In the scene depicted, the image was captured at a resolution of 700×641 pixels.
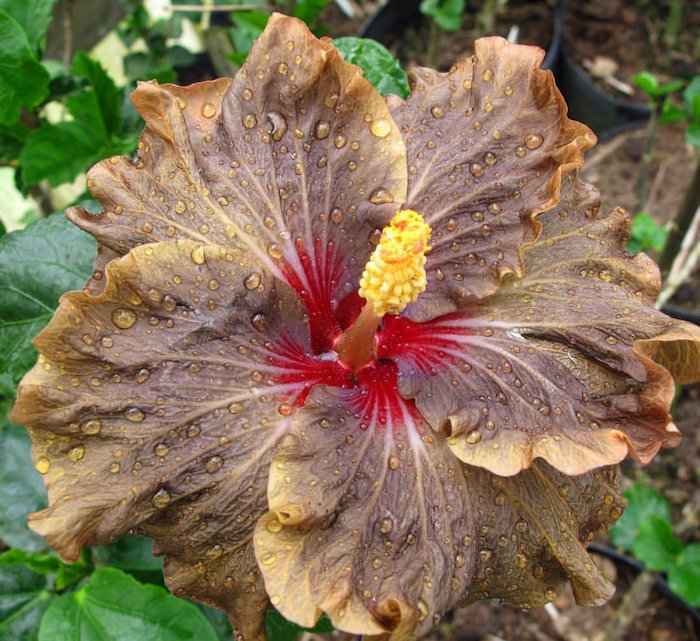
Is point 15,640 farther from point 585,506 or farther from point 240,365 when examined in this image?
point 585,506

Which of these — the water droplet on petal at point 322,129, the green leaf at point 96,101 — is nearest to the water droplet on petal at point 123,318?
the water droplet on petal at point 322,129

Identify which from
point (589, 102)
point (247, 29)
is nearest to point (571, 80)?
point (589, 102)

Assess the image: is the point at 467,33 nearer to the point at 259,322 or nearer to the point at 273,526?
the point at 259,322

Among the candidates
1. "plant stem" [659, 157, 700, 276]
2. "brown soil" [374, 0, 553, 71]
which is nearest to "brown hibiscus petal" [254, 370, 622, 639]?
"plant stem" [659, 157, 700, 276]

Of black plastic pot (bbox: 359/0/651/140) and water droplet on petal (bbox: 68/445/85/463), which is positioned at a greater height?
water droplet on petal (bbox: 68/445/85/463)

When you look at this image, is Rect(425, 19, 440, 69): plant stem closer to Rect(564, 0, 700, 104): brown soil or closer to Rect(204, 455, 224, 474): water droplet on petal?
Rect(564, 0, 700, 104): brown soil

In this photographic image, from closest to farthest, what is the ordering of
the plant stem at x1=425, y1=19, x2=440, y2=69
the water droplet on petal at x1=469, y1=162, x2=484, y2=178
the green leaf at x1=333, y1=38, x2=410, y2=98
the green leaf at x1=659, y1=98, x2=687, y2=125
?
the water droplet on petal at x1=469, y1=162, x2=484, y2=178, the green leaf at x1=333, y1=38, x2=410, y2=98, the green leaf at x1=659, y1=98, x2=687, y2=125, the plant stem at x1=425, y1=19, x2=440, y2=69

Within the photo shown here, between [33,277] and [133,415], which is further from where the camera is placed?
[33,277]

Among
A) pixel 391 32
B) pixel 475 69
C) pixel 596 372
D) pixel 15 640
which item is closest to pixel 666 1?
pixel 391 32
